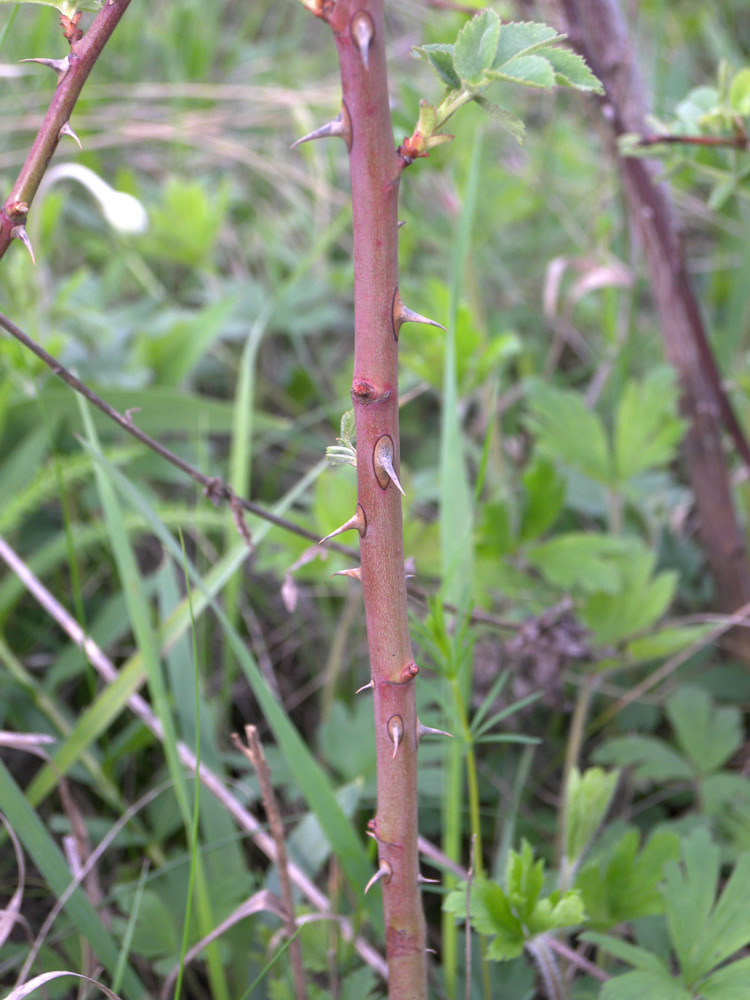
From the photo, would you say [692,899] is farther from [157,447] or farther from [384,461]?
[157,447]

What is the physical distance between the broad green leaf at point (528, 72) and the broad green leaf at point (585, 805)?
766mm

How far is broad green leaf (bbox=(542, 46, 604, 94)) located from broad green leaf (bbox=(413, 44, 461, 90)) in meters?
0.07

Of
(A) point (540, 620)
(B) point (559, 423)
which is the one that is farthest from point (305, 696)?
(B) point (559, 423)

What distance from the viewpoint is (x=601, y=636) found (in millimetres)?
1398

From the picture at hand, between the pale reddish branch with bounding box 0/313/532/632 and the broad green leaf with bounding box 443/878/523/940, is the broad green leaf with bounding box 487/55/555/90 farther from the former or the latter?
the broad green leaf with bounding box 443/878/523/940

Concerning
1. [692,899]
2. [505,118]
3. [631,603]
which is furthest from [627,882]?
[505,118]

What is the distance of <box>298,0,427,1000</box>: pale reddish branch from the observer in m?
0.53

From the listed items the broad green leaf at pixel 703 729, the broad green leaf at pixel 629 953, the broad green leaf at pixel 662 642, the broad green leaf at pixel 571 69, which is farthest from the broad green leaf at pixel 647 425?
the broad green leaf at pixel 571 69

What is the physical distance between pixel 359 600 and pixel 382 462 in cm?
99

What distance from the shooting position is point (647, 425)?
153cm

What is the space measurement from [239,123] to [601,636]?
8.25ft

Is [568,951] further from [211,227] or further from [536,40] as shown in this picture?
[211,227]

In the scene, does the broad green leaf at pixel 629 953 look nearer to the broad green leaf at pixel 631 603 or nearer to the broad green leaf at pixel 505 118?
the broad green leaf at pixel 631 603

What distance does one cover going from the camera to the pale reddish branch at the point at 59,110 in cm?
63
